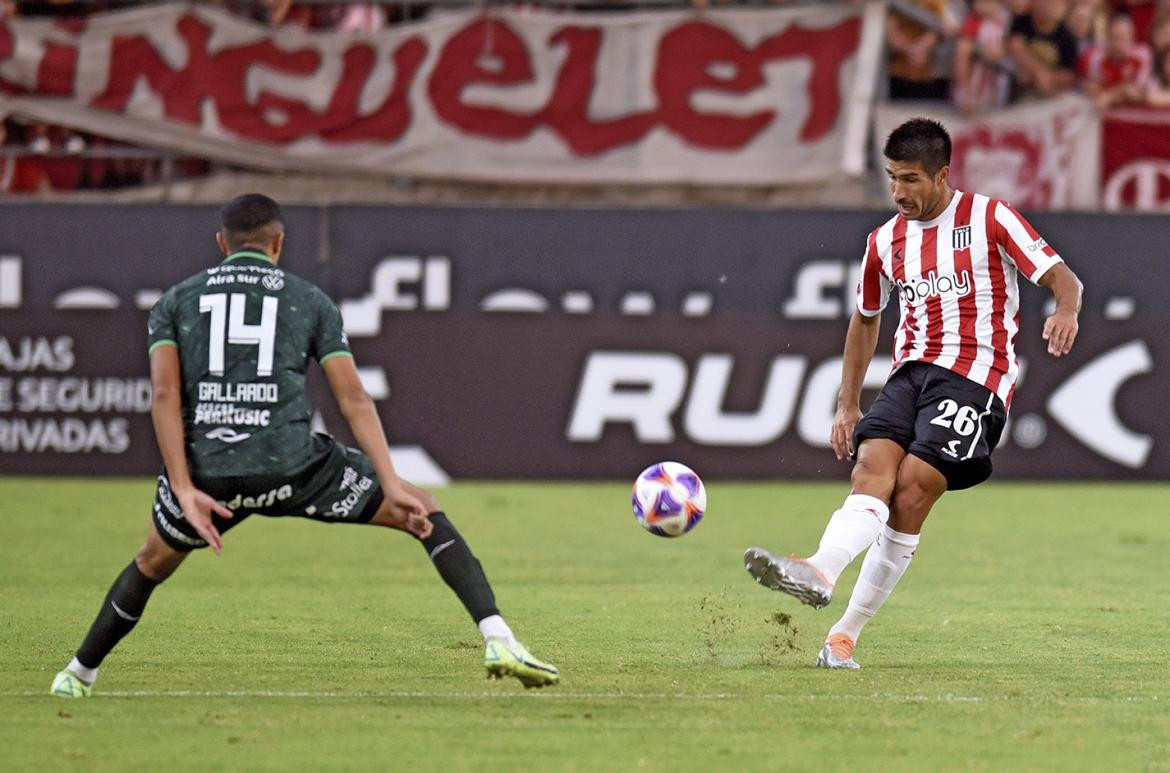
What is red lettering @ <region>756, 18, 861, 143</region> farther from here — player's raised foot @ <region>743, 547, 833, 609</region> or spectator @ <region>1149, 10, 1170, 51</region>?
player's raised foot @ <region>743, 547, 833, 609</region>

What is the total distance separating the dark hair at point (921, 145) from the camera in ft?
23.3

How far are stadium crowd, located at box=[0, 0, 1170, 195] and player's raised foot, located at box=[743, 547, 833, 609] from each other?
11.2m

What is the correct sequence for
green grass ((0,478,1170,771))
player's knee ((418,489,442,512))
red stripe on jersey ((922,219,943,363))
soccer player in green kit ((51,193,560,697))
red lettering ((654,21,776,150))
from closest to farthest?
1. green grass ((0,478,1170,771))
2. soccer player in green kit ((51,193,560,697))
3. player's knee ((418,489,442,512))
4. red stripe on jersey ((922,219,943,363))
5. red lettering ((654,21,776,150))

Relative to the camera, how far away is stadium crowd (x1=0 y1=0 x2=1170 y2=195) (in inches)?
672

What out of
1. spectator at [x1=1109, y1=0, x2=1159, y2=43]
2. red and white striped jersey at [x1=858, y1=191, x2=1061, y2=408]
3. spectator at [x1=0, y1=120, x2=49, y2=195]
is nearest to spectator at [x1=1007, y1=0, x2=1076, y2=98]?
spectator at [x1=1109, y1=0, x2=1159, y2=43]

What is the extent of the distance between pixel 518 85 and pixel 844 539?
34.8ft

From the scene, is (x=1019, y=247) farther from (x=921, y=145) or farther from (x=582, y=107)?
(x=582, y=107)

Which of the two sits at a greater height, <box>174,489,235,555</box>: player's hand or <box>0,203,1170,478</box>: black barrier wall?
<box>174,489,235,555</box>: player's hand

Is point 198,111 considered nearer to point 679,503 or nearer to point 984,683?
point 679,503

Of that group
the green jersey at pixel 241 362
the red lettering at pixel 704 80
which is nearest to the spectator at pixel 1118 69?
the red lettering at pixel 704 80

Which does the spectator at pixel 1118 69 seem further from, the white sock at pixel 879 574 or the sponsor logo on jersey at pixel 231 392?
the sponsor logo on jersey at pixel 231 392

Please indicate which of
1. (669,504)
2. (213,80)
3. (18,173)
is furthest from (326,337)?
(18,173)

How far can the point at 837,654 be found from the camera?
733 cm

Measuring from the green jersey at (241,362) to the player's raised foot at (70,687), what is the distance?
89 centimetres
